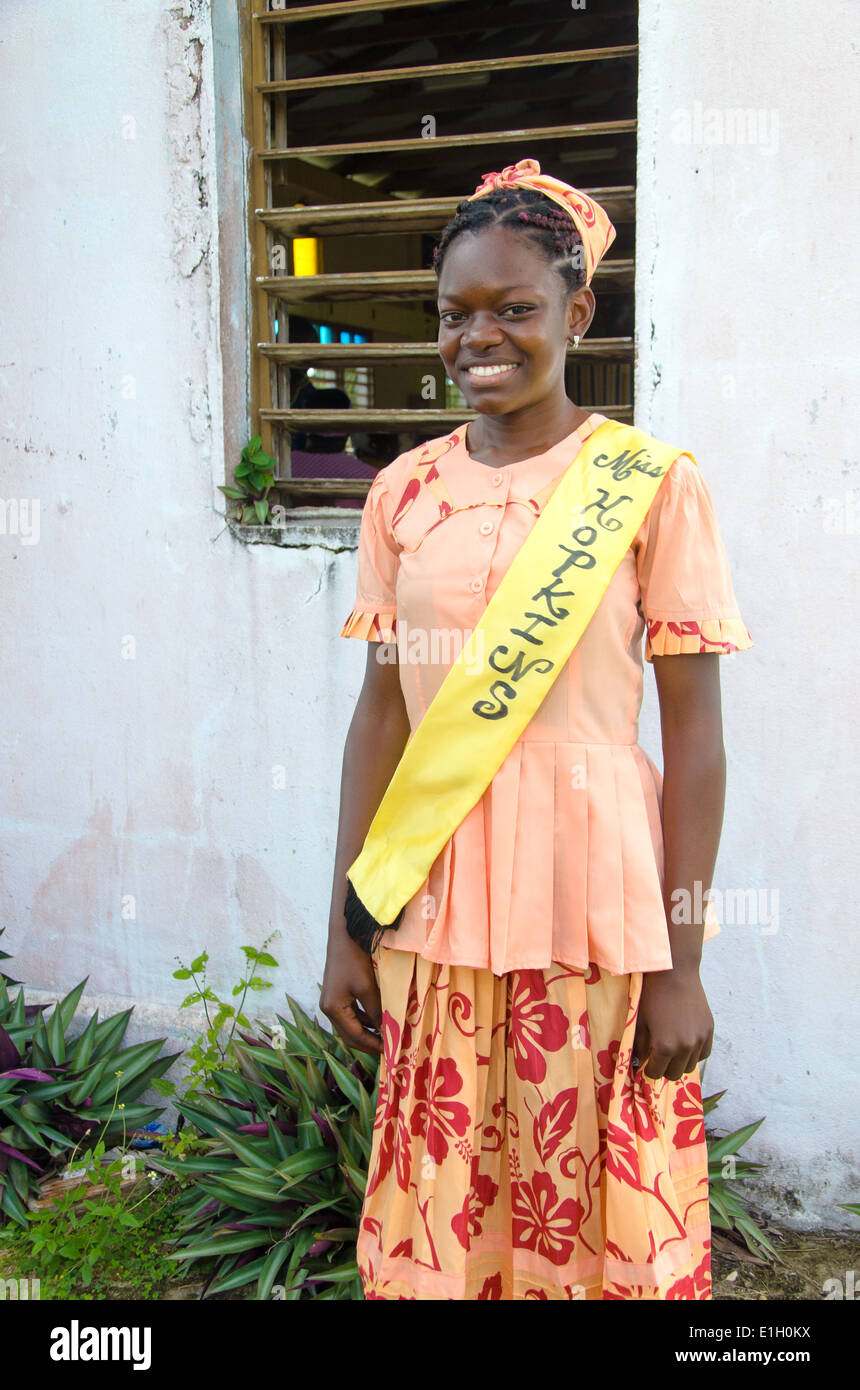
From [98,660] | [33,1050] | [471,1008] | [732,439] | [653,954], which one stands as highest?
[732,439]

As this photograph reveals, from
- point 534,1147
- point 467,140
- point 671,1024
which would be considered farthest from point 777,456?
point 534,1147

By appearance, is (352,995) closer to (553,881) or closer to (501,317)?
(553,881)

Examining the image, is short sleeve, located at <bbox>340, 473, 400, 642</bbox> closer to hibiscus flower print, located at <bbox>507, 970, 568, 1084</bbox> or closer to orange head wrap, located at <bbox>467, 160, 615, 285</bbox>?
orange head wrap, located at <bbox>467, 160, 615, 285</bbox>

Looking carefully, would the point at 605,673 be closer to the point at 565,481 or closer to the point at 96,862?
the point at 565,481

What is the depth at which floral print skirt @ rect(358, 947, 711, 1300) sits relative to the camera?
1.62 metres

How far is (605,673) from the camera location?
1665mm

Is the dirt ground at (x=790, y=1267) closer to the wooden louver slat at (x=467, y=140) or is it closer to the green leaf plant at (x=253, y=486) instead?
the green leaf plant at (x=253, y=486)

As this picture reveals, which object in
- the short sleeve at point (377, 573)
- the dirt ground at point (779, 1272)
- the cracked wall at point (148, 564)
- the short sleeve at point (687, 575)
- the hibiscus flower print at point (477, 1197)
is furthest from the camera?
the cracked wall at point (148, 564)

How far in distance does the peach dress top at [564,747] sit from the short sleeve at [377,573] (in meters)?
0.12

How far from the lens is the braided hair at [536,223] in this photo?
164 cm

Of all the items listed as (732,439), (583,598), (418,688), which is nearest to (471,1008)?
(418,688)

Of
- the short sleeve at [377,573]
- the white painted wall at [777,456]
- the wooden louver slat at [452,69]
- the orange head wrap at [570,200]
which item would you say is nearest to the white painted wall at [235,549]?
the white painted wall at [777,456]

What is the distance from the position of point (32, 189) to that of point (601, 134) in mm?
1783

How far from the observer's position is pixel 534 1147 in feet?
5.45
